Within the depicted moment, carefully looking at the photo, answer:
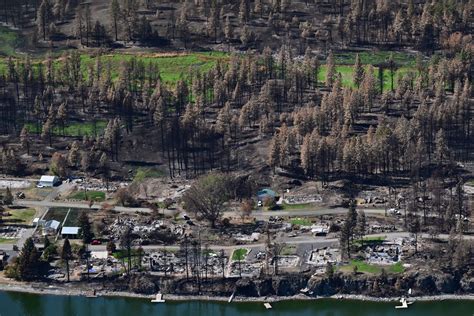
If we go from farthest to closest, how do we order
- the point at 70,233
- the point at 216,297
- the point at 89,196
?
1. the point at 89,196
2. the point at 70,233
3. the point at 216,297

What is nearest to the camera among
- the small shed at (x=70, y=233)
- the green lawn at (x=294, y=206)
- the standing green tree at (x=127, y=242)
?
the standing green tree at (x=127, y=242)

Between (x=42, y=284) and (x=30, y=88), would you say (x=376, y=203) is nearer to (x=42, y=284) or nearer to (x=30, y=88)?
(x=42, y=284)

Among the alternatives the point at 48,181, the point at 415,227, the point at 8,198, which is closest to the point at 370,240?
the point at 415,227

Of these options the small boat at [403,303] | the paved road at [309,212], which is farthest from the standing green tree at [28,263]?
the small boat at [403,303]

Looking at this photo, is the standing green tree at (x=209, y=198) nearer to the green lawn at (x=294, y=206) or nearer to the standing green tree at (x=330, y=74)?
the green lawn at (x=294, y=206)

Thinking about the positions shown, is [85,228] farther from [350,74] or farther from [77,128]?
[350,74]

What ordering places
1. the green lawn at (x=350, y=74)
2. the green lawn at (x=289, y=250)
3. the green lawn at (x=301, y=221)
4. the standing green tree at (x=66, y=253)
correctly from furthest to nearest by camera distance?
the green lawn at (x=350, y=74) → the green lawn at (x=301, y=221) → the green lawn at (x=289, y=250) → the standing green tree at (x=66, y=253)

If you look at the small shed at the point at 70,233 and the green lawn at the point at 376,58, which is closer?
the small shed at the point at 70,233
